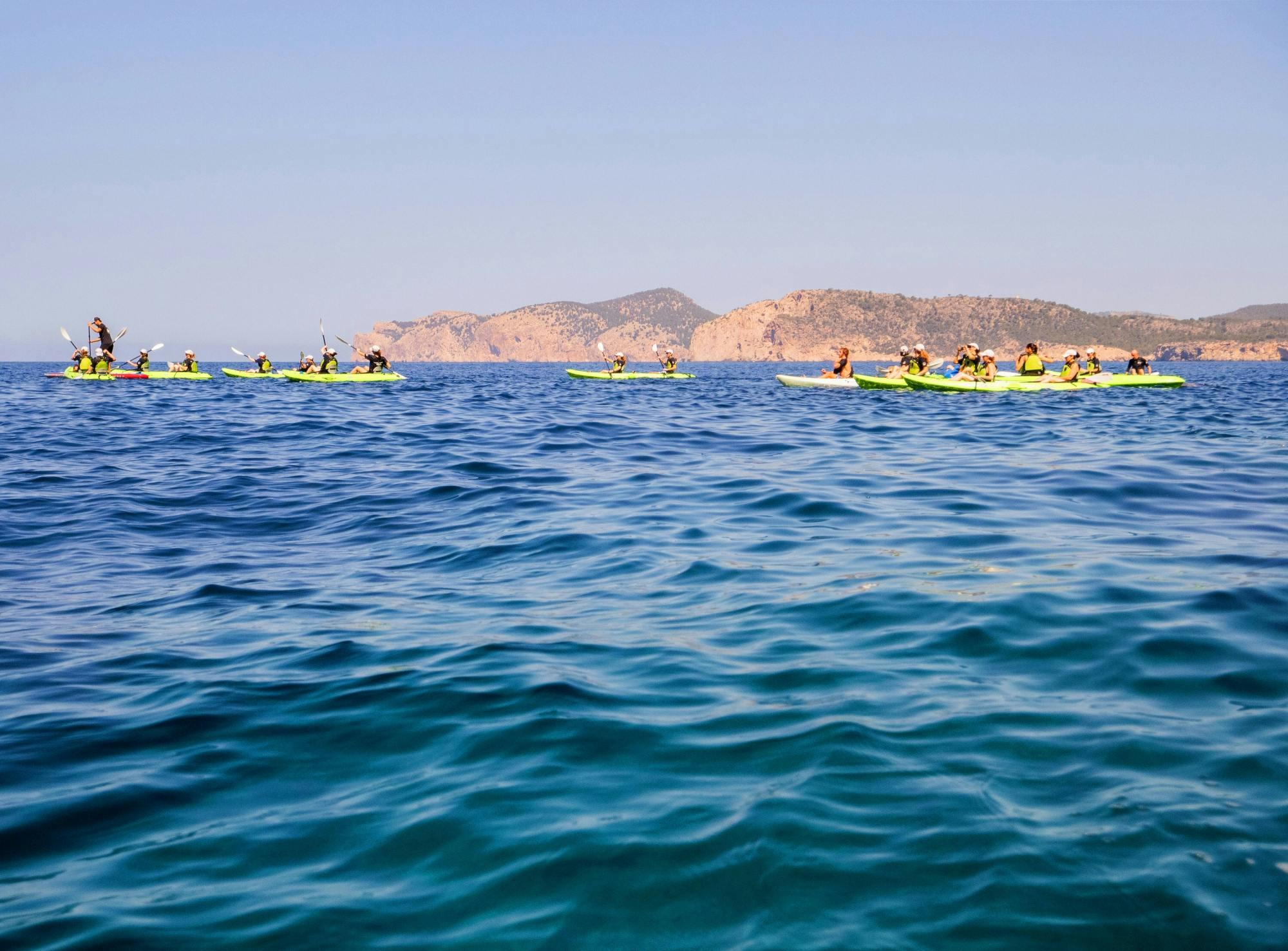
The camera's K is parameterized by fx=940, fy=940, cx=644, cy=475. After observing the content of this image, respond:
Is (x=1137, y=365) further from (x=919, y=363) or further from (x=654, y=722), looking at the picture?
(x=654, y=722)

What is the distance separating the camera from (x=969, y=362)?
32.2m

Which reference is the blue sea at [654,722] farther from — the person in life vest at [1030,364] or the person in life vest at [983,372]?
the person in life vest at [1030,364]

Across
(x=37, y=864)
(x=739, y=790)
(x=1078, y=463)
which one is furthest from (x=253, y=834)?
(x=1078, y=463)

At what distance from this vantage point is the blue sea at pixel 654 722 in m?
3.04

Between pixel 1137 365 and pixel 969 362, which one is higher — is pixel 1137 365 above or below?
below

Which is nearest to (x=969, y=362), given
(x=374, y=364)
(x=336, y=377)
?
(x=374, y=364)

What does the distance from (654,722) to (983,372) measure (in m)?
30.3

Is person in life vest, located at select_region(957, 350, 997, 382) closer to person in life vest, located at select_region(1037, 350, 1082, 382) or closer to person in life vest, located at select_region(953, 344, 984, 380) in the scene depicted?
person in life vest, located at select_region(953, 344, 984, 380)

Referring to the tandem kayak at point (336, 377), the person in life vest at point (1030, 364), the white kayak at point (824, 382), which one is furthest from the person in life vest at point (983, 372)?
the tandem kayak at point (336, 377)

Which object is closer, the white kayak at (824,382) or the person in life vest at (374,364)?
the white kayak at (824,382)

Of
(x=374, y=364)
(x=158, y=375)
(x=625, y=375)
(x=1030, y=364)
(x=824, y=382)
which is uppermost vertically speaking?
(x=374, y=364)

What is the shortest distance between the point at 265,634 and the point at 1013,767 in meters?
4.61

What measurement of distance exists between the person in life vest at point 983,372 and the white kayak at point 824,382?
4975mm

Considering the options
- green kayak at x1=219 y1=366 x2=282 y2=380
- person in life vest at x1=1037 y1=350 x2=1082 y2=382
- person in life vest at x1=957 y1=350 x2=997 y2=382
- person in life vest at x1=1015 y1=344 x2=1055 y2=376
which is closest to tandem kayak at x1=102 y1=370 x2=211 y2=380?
green kayak at x1=219 y1=366 x2=282 y2=380
